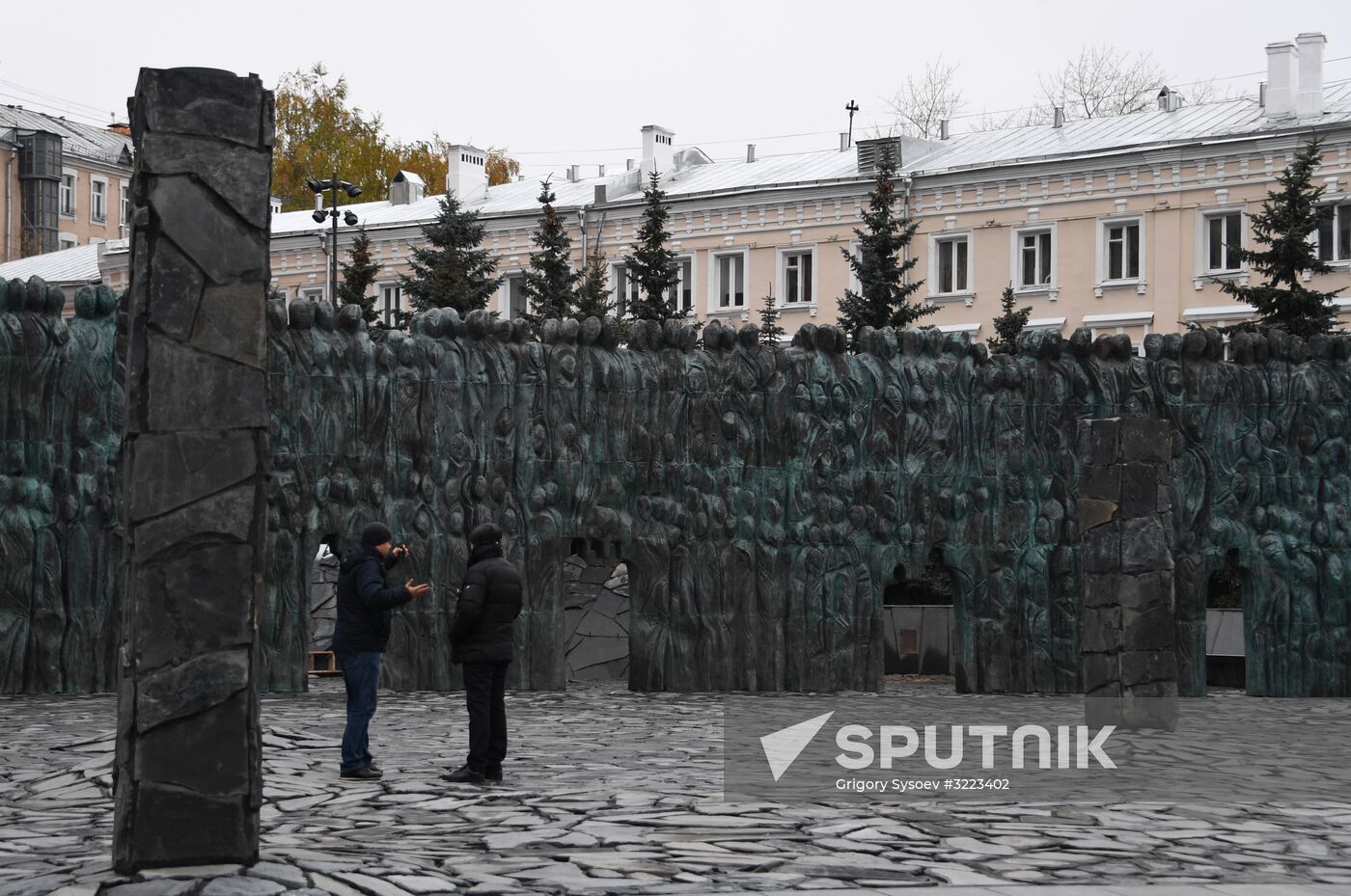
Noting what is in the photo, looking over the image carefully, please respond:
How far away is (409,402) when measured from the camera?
19750mm

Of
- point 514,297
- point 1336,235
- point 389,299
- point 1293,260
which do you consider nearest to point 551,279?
point 514,297

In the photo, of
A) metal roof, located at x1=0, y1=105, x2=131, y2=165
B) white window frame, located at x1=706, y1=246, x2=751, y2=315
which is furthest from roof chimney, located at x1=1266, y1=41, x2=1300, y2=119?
metal roof, located at x1=0, y1=105, x2=131, y2=165

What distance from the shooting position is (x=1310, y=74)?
3628 cm

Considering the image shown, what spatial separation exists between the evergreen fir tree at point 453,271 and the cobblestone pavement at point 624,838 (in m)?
21.4

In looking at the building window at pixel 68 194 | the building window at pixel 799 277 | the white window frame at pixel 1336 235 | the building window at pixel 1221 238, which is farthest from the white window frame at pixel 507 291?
the building window at pixel 68 194

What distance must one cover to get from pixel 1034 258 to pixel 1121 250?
1867 millimetres

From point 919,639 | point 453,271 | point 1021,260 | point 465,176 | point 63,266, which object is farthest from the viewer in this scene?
point 63,266

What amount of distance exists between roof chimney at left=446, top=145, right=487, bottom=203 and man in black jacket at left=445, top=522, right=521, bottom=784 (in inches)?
1424

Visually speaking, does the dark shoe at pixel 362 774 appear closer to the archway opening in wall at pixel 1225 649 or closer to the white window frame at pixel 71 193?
the archway opening in wall at pixel 1225 649

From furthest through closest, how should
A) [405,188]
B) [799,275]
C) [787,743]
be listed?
[405,188], [799,275], [787,743]

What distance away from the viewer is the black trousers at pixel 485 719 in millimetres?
11547

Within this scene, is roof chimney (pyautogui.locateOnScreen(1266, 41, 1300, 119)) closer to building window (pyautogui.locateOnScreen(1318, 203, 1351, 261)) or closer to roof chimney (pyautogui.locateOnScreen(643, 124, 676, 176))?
building window (pyautogui.locateOnScreen(1318, 203, 1351, 261))

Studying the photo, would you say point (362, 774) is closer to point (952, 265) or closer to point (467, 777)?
point (467, 777)

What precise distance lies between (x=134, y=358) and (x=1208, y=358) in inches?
685
